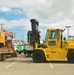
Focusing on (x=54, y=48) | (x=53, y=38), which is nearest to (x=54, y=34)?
(x=53, y=38)

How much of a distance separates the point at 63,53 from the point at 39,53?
2.37 metres

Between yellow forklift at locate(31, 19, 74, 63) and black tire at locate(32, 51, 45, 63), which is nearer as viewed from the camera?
yellow forklift at locate(31, 19, 74, 63)
